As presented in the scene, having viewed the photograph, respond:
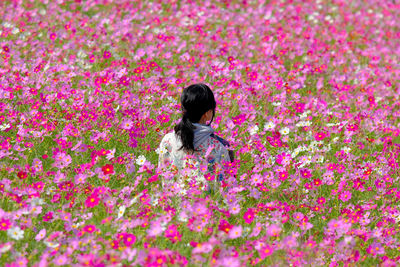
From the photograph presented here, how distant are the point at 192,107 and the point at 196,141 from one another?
0.30 m

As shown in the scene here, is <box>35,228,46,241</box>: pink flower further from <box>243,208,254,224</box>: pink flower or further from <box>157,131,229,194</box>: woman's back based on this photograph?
<box>243,208,254,224</box>: pink flower

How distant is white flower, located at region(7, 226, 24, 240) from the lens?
3.22 m

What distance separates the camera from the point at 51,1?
979 centimetres

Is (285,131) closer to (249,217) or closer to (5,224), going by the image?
(249,217)

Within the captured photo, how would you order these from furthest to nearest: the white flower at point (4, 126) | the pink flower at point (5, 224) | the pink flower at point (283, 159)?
1. the white flower at point (4, 126)
2. the pink flower at point (283, 159)
3. the pink flower at point (5, 224)

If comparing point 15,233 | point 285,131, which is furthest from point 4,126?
point 285,131

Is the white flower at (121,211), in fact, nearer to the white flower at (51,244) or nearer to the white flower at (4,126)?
the white flower at (51,244)

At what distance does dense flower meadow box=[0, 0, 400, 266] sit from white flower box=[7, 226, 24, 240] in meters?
0.01

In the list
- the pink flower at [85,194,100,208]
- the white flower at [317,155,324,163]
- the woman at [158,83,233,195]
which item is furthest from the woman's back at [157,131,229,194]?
the white flower at [317,155,324,163]

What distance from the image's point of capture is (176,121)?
5508mm

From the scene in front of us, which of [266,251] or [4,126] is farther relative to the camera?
[4,126]

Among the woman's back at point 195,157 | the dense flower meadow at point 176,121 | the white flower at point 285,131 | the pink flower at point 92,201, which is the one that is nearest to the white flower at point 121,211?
the dense flower meadow at point 176,121

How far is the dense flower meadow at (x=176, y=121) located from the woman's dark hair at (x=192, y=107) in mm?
289

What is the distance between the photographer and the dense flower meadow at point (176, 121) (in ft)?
11.3
